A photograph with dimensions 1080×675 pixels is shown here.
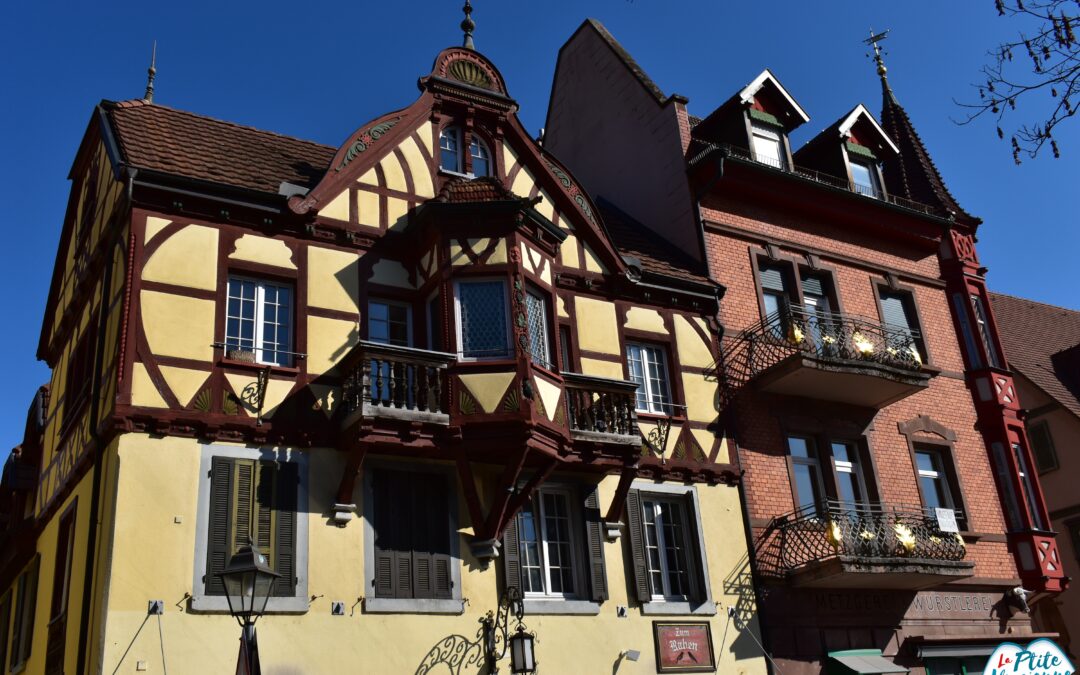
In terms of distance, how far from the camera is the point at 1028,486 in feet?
72.0

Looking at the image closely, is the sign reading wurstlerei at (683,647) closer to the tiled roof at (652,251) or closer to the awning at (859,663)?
the awning at (859,663)

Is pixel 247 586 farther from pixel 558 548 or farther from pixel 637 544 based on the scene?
pixel 637 544

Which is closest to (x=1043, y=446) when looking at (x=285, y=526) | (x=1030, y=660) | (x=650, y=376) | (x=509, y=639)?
(x=1030, y=660)

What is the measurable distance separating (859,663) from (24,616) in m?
13.7

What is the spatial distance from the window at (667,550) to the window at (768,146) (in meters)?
8.28

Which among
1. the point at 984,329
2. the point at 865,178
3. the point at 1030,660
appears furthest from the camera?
the point at 865,178

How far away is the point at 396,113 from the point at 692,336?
651 cm

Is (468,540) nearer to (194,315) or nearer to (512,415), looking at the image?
(512,415)

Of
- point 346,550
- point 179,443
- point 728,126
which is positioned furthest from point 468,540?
point 728,126

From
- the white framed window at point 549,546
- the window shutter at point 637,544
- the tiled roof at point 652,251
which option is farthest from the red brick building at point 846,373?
the white framed window at point 549,546

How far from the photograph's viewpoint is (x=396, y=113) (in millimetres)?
17656

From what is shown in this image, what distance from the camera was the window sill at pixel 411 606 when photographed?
13.9 metres

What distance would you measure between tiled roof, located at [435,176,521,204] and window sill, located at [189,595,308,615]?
6.52 metres

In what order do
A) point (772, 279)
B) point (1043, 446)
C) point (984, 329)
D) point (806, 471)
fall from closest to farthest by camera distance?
1. point (806, 471)
2. point (772, 279)
3. point (984, 329)
4. point (1043, 446)
